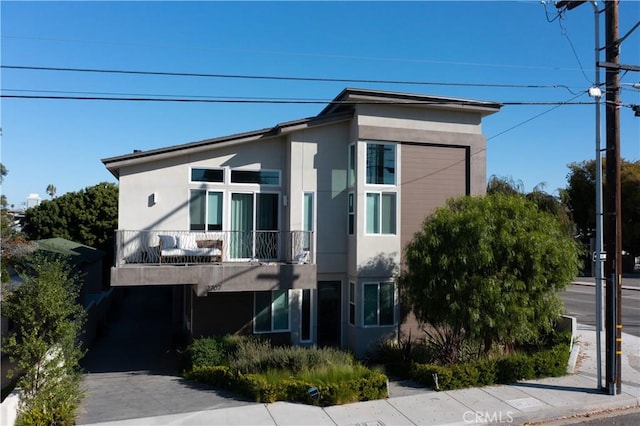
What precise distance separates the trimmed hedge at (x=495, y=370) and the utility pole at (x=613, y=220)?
1.32m

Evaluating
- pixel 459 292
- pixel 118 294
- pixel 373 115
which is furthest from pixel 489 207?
pixel 118 294

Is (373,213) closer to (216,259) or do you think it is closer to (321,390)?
(216,259)

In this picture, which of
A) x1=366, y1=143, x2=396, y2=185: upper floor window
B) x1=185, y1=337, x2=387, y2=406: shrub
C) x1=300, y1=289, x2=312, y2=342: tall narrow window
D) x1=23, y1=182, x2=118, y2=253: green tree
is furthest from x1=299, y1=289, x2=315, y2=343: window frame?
x1=23, y1=182, x2=118, y2=253: green tree

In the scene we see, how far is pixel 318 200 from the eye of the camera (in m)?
14.3

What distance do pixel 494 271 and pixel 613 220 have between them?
268 cm

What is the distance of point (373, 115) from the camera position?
46.4 ft

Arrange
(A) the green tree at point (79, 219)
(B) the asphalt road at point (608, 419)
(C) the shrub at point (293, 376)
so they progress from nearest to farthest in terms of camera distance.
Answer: (B) the asphalt road at point (608, 419) → (C) the shrub at point (293, 376) → (A) the green tree at point (79, 219)

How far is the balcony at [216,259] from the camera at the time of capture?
1171 centimetres

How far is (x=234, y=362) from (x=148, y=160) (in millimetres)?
5957

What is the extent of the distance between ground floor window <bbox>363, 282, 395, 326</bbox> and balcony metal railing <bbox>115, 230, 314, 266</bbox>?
1949 millimetres

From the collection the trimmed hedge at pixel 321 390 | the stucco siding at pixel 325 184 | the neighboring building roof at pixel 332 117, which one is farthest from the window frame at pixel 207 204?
the trimmed hedge at pixel 321 390

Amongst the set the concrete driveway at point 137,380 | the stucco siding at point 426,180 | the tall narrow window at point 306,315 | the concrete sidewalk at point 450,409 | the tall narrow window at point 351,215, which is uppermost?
the stucco siding at point 426,180

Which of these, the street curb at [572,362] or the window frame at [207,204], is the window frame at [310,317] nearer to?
the window frame at [207,204]

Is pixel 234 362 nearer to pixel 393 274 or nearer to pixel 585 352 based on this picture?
pixel 393 274
